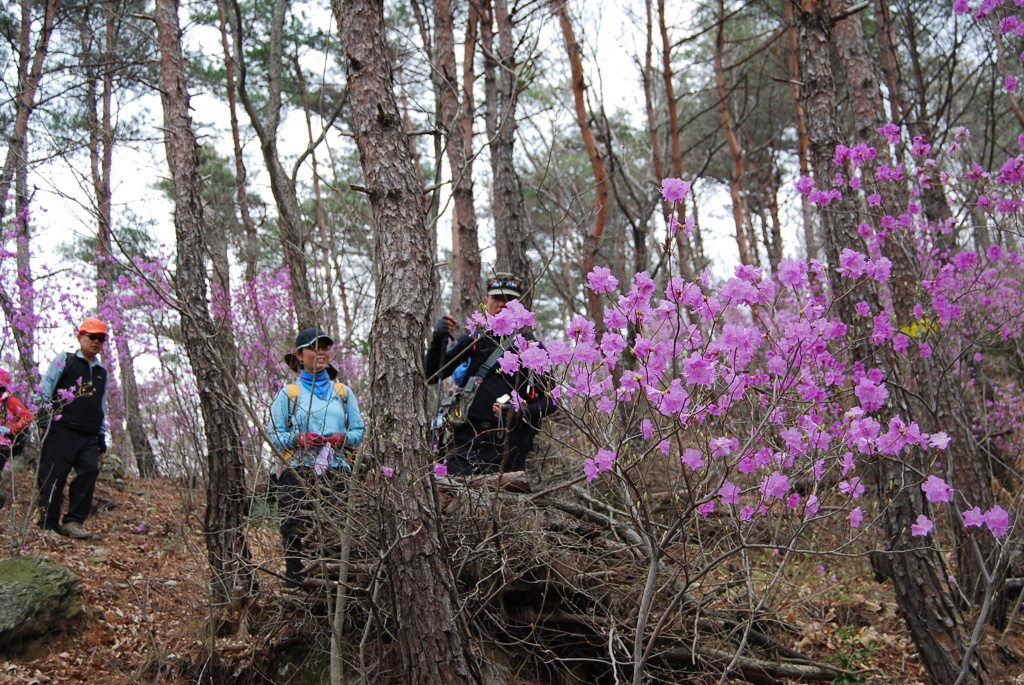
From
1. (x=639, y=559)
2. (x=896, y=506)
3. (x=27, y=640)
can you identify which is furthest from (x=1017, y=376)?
(x=27, y=640)

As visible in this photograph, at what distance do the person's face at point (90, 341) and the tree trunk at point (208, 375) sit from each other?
1.05 metres

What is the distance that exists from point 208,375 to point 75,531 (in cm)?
230

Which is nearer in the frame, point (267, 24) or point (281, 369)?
point (281, 369)

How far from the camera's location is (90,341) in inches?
202

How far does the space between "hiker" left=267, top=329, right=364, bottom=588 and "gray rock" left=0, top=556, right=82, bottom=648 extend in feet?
3.91

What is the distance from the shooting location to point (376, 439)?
271 centimetres

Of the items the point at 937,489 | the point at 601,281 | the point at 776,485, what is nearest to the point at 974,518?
the point at 937,489

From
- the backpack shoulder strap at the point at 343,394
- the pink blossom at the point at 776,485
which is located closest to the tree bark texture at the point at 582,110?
the backpack shoulder strap at the point at 343,394

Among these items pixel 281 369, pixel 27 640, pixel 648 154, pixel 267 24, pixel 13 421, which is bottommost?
pixel 27 640

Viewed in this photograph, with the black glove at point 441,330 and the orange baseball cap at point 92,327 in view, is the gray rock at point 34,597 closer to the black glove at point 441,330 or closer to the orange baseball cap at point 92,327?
the orange baseball cap at point 92,327

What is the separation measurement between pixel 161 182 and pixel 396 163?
12921 millimetres

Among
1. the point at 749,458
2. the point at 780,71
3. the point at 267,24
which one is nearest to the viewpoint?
the point at 749,458

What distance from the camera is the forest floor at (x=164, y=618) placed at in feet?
11.1

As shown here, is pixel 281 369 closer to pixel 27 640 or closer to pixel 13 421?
pixel 13 421
